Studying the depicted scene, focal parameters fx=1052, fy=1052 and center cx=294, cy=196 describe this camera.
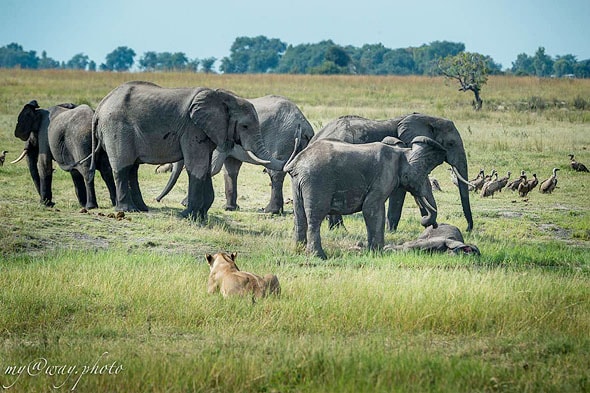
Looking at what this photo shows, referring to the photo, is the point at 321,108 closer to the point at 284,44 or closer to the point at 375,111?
the point at 375,111

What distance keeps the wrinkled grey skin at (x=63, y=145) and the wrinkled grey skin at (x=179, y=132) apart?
562 millimetres

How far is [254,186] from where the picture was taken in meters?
21.8

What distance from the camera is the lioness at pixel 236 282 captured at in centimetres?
1001

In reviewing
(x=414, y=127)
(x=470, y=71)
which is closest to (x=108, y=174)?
(x=414, y=127)

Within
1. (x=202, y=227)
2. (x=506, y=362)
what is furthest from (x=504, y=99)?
(x=506, y=362)

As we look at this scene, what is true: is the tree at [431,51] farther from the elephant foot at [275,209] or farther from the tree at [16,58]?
the elephant foot at [275,209]

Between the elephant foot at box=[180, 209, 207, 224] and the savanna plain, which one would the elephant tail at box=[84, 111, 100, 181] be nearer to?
the savanna plain

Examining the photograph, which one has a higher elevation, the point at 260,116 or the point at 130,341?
the point at 260,116

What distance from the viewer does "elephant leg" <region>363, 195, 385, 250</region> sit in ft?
43.5

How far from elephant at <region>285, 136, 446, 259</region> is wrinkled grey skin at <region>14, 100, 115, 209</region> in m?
4.86

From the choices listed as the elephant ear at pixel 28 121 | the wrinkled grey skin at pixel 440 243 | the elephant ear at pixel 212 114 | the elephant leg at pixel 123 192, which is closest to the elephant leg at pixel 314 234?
the wrinkled grey skin at pixel 440 243

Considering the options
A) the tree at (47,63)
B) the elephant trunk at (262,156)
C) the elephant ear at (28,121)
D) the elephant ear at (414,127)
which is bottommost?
the tree at (47,63)

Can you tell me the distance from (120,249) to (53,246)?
857 mm

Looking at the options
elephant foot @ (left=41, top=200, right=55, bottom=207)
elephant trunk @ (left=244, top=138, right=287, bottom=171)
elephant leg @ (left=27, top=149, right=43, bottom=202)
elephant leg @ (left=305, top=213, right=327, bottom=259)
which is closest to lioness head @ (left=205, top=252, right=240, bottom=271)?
elephant leg @ (left=305, top=213, right=327, bottom=259)
